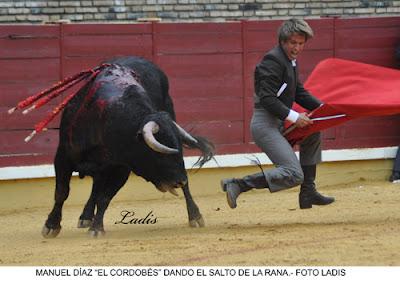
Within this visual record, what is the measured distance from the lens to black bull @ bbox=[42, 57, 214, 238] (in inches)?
291

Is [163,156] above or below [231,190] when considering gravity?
above

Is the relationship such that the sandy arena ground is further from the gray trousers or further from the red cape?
the red cape

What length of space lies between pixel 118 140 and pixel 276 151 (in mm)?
1006

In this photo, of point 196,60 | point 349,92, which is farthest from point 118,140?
point 196,60

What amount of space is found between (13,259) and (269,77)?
6.40 ft

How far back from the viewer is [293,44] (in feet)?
24.1

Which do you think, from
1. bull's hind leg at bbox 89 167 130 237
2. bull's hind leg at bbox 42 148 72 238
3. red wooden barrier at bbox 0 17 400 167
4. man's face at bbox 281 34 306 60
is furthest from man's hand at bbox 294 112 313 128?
red wooden barrier at bbox 0 17 400 167

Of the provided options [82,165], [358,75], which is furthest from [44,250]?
[358,75]

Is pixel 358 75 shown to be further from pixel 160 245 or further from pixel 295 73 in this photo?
pixel 160 245

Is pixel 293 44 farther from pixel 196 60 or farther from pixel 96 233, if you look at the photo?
pixel 196 60

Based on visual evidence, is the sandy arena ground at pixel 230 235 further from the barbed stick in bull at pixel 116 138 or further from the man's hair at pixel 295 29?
the man's hair at pixel 295 29

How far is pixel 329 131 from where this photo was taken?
1090 cm

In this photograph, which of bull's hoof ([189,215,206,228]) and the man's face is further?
bull's hoof ([189,215,206,228])

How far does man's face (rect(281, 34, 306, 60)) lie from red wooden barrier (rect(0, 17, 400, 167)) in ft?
9.95
